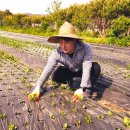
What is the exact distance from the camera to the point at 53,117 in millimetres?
4508

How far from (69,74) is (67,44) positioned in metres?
1.20

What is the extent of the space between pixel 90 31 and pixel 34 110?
107ft

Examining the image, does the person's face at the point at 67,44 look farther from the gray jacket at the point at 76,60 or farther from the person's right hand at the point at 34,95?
the person's right hand at the point at 34,95

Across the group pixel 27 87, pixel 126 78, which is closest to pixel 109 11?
pixel 126 78

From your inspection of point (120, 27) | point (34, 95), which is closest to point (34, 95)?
point (34, 95)

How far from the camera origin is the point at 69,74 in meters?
5.91

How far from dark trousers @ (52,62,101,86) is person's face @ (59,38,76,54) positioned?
0.85 metres

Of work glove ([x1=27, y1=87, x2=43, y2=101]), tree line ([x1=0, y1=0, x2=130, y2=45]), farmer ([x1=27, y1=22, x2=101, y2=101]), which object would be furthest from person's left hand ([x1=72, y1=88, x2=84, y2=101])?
tree line ([x1=0, y1=0, x2=130, y2=45])

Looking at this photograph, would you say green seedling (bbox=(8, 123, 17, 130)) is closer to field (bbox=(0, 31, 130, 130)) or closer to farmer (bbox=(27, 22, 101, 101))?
field (bbox=(0, 31, 130, 130))

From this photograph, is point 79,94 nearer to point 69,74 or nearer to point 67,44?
point 67,44

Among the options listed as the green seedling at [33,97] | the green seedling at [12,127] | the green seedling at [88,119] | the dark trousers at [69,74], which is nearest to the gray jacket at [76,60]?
the green seedling at [33,97]

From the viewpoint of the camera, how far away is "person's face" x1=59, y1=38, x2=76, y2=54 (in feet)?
15.7

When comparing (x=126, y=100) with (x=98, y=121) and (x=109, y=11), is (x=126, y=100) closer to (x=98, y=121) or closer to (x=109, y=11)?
(x=98, y=121)

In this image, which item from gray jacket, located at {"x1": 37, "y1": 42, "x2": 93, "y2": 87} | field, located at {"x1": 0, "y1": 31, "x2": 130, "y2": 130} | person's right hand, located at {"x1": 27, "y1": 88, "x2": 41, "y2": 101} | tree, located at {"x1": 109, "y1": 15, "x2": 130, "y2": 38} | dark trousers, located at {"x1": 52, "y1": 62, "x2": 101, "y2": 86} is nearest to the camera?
field, located at {"x1": 0, "y1": 31, "x2": 130, "y2": 130}
